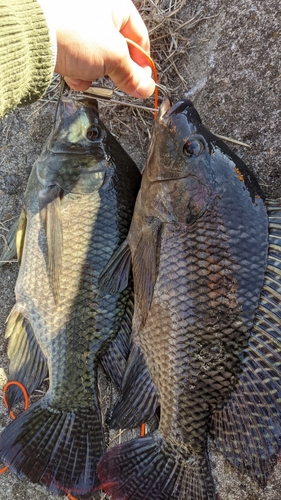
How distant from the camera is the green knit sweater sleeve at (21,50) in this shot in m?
1.73

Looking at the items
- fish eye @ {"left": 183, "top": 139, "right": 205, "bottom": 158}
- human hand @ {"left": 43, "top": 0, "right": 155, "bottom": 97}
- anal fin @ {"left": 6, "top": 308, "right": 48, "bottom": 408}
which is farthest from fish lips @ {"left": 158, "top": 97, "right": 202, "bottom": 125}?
anal fin @ {"left": 6, "top": 308, "right": 48, "bottom": 408}

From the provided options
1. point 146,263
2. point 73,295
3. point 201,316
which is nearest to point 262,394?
point 201,316

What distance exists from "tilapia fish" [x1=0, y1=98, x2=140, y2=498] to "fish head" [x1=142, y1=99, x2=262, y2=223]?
467mm

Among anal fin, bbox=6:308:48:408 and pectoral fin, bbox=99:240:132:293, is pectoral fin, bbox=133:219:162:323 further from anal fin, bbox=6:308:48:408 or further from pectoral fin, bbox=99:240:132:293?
anal fin, bbox=6:308:48:408

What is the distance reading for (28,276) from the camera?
2.68m

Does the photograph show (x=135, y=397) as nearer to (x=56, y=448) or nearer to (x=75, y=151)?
(x=56, y=448)

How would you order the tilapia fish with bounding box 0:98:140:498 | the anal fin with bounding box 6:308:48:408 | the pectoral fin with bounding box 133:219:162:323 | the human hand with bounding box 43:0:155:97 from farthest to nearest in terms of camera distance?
the anal fin with bounding box 6:308:48:408 → the tilapia fish with bounding box 0:98:140:498 → the pectoral fin with bounding box 133:219:162:323 → the human hand with bounding box 43:0:155:97

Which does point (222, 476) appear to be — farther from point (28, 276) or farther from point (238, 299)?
point (28, 276)

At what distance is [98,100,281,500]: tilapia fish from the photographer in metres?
2.11

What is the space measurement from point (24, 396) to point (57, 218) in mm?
1209

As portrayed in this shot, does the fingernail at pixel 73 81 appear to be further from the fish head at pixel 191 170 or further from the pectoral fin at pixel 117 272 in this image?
the pectoral fin at pixel 117 272

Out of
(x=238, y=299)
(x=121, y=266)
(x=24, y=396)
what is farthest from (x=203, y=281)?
(x=24, y=396)

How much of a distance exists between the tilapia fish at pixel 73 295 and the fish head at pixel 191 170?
0.47 metres

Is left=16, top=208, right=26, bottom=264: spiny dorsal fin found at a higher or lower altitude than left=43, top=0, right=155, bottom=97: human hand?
lower
